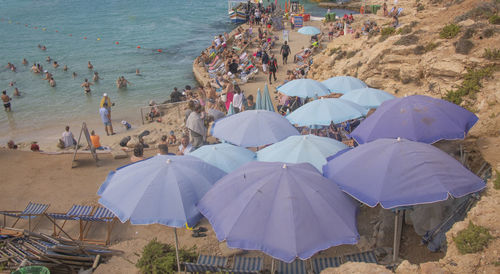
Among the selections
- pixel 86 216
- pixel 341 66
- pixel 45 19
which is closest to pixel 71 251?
A: pixel 86 216

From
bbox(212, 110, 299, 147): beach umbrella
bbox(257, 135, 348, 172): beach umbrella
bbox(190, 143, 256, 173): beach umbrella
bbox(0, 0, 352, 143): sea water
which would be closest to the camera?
bbox(257, 135, 348, 172): beach umbrella

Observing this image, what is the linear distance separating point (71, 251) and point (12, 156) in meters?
5.64

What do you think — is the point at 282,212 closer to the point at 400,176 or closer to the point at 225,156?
the point at 400,176

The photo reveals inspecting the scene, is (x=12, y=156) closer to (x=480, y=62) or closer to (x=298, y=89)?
(x=298, y=89)

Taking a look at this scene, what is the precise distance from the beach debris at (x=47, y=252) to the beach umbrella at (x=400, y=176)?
14.7ft

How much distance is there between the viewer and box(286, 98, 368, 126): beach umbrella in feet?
28.0

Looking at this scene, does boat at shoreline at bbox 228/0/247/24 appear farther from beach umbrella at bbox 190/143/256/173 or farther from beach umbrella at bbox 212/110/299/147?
beach umbrella at bbox 190/143/256/173

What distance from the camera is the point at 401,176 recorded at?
17.0 feet

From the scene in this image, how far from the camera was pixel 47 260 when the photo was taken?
20.2ft

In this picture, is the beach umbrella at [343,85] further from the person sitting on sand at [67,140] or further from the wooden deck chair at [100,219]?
the person sitting on sand at [67,140]

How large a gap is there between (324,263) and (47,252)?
461 centimetres

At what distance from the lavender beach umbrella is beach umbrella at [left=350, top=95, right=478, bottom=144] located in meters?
1.25

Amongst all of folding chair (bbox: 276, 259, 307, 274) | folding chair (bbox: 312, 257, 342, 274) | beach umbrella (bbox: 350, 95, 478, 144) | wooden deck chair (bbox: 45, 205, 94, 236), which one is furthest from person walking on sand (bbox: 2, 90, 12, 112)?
folding chair (bbox: 312, 257, 342, 274)

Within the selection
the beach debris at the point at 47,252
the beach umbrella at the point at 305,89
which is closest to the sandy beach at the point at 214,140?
the beach debris at the point at 47,252
